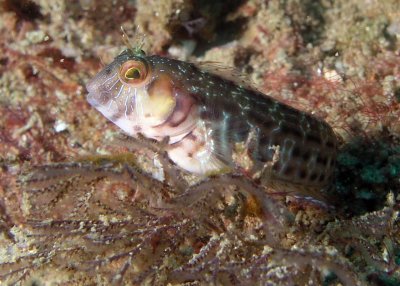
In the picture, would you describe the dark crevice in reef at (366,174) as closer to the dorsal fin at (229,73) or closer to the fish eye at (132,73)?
the dorsal fin at (229,73)

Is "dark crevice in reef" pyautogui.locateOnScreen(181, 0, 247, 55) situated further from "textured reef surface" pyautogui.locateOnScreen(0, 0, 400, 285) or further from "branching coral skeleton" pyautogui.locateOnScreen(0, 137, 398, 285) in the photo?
"branching coral skeleton" pyautogui.locateOnScreen(0, 137, 398, 285)

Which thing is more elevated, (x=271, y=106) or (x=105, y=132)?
(x=271, y=106)

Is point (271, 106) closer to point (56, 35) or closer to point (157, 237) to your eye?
point (157, 237)

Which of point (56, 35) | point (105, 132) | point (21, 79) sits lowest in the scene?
point (105, 132)

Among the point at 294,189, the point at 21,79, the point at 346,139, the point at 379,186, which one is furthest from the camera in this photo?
the point at 21,79

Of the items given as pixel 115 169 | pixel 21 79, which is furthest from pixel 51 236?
pixel 21 79

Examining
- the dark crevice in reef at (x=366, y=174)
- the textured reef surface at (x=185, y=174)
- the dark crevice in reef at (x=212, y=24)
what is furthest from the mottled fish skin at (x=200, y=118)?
the dark crevice in reef at (x=212, y=24)

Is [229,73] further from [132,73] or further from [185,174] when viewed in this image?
[185,174]
